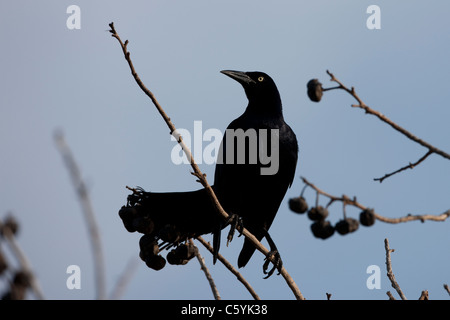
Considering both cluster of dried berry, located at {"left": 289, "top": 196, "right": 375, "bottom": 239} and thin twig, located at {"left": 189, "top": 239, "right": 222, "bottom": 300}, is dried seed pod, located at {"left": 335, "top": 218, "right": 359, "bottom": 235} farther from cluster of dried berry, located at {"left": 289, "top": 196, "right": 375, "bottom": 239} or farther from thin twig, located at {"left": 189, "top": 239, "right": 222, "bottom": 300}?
thin twig, located at {"left": 189, "top": 239, "right": 222, "bottom": 300}

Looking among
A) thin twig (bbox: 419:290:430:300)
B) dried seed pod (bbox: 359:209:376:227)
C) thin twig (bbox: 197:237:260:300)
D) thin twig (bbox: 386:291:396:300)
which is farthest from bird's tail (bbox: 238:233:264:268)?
dried seed pod (bbox: 359:209:376:227)

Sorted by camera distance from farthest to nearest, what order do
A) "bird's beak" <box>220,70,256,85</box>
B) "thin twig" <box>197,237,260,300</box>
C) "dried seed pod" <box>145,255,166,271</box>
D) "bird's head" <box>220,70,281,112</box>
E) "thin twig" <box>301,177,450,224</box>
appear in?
1. "bird's beak" <box>220,70,256,85</box>
2. "bird's head" <box>220,70,281,112</box>
3. "dried seed pod" <box>145,255,166,271</box>
4. "thin twig" <box>197,237,260,300</box>
5. "thin twig" <box>301,177,450,224</box>

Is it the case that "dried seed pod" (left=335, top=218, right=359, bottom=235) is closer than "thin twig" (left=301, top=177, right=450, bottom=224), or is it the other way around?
"thin twig" (left=301, top=177, right=450, bottom=224)

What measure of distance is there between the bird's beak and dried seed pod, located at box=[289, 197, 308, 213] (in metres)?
3.21

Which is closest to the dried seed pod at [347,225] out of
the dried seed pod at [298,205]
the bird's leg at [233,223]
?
the dried seed pod at [298,205]

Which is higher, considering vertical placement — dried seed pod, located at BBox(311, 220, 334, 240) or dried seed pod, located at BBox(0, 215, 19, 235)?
dried seed pod, located at BBox(0, 215, 19, 235)

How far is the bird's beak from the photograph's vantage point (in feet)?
20.0

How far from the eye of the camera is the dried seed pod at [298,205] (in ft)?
9.88

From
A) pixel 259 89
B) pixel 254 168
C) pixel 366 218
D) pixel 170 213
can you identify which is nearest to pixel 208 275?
pixel 170 213
